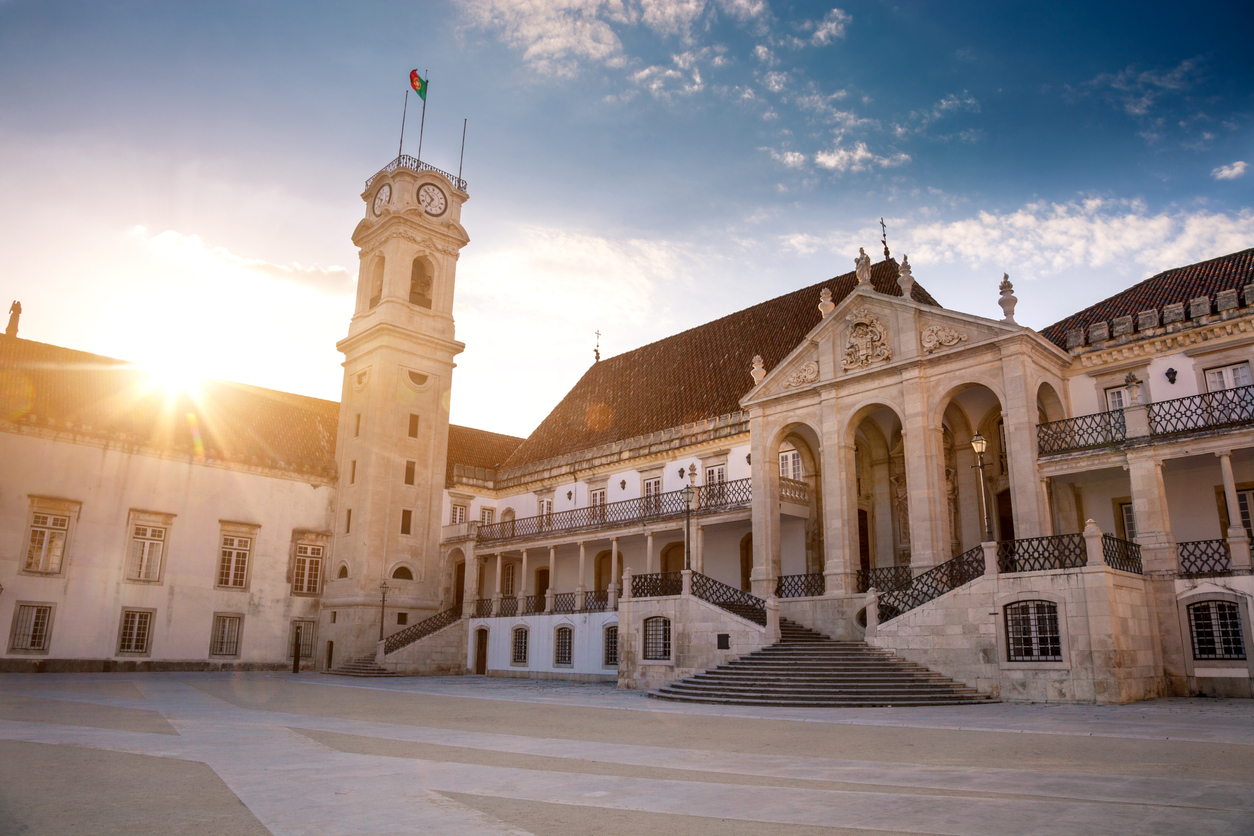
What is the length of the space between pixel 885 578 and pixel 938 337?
6617 millimetres

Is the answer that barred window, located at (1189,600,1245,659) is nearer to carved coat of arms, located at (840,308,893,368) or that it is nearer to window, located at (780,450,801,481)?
carved coat of arms, located at (840,308,893,368)

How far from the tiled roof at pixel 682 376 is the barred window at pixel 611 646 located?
27.4 ft

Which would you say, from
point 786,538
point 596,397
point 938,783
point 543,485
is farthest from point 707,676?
point 596,397

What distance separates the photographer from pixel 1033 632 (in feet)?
54.4

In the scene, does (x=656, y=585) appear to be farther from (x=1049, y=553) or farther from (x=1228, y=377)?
(x=1228, y=377)

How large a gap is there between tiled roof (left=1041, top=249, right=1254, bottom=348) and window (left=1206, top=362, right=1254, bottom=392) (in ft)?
5.95

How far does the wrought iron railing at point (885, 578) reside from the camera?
21398mm

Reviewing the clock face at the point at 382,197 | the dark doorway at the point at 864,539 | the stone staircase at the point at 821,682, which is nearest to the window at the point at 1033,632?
the stone staircase at the point at 821,682

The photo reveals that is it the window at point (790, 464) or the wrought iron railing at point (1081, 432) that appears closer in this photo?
the wrought iron railing at point (1081, 432)

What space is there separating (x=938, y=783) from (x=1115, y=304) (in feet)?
67.6

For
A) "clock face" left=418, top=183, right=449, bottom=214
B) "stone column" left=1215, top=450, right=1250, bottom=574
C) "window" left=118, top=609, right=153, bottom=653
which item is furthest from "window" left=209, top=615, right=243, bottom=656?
"stone column" left=1215, top=450, right=1250, bottom=574

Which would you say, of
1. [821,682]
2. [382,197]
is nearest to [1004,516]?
[821,682]

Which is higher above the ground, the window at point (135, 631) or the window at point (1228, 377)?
the window at point (1228, 377)

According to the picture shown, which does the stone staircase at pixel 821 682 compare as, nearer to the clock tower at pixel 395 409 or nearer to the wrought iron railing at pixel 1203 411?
the wrought iron railing at pixel 1203 411
